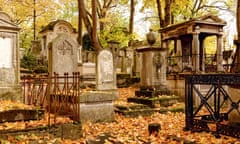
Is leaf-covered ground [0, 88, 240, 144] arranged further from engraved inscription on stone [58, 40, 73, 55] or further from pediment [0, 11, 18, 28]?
pediment [0, 11, 18, 28]

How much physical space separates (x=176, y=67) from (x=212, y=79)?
8.70 m

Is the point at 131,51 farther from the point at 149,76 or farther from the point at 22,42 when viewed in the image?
the point at 22,42

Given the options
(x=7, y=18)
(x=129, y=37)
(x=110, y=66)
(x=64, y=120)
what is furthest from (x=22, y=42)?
(x=64, y=120)

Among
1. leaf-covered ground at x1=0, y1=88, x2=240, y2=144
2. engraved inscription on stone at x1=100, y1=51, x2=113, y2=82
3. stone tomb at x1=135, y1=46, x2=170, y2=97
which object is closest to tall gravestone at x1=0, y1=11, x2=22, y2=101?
leaf-covered ground at x1=0, y1=88, x2=240, y2=144

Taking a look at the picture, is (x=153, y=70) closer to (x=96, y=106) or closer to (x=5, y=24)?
(x=96, y=106)

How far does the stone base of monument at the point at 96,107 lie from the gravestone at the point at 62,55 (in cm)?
248

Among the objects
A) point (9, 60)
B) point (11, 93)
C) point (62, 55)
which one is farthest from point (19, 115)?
point (62, 55)

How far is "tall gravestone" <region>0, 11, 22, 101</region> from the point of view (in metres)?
8.27

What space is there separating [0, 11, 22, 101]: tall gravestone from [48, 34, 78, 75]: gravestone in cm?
169

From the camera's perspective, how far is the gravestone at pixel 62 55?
10133 mm

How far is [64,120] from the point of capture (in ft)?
22.2

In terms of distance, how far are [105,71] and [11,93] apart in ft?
→ 17.8

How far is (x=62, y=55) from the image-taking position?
1028cm

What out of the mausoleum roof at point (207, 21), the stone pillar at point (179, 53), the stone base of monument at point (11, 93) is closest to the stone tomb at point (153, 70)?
the mausoleum roof at point (207, 21)
